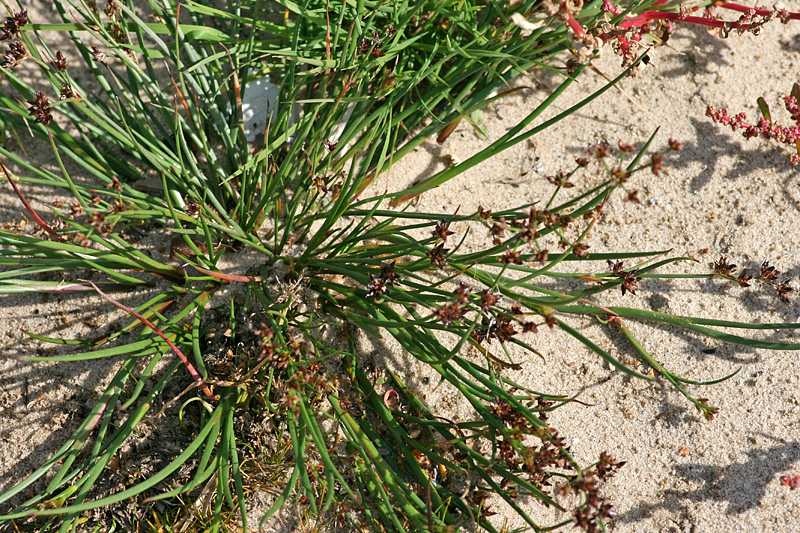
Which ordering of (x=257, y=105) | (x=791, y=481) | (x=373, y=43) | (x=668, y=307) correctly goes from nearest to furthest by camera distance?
(x=373, y=43) → (x=791, y=481) → (x=668, y=307) → (x=257, y=105)

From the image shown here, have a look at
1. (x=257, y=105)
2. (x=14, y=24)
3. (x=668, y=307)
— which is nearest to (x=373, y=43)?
(x=257, y=105)

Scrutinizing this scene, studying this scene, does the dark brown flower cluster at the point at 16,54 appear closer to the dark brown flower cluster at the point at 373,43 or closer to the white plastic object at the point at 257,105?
the white plastic object at the point at 257,105

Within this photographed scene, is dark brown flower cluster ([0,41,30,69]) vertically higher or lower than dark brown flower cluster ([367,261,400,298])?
higher

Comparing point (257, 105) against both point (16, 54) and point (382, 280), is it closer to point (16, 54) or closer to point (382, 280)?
point (16, 54)

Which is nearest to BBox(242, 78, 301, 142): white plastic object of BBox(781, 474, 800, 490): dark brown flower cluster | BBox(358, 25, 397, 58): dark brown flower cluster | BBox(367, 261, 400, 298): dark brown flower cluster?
BBox(358, 25, 397, 58): dark brown flower cluster

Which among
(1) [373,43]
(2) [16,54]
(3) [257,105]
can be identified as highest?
(3) [257,105]

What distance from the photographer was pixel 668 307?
1.93m

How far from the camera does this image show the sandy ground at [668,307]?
1772 mm

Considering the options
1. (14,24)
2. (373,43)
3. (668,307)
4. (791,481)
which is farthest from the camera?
(668,307)

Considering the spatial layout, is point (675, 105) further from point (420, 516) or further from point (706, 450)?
point (420, 516)

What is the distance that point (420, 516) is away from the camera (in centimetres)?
140

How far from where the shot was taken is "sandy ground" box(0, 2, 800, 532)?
1.77 m

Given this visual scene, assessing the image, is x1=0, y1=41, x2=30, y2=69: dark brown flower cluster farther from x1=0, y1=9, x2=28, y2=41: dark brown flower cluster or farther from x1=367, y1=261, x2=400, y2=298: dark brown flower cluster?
x1=367, y1=261, x2=400, y2=298: dark brown flower cluster

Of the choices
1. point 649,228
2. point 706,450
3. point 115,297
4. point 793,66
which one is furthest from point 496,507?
point 793,66
